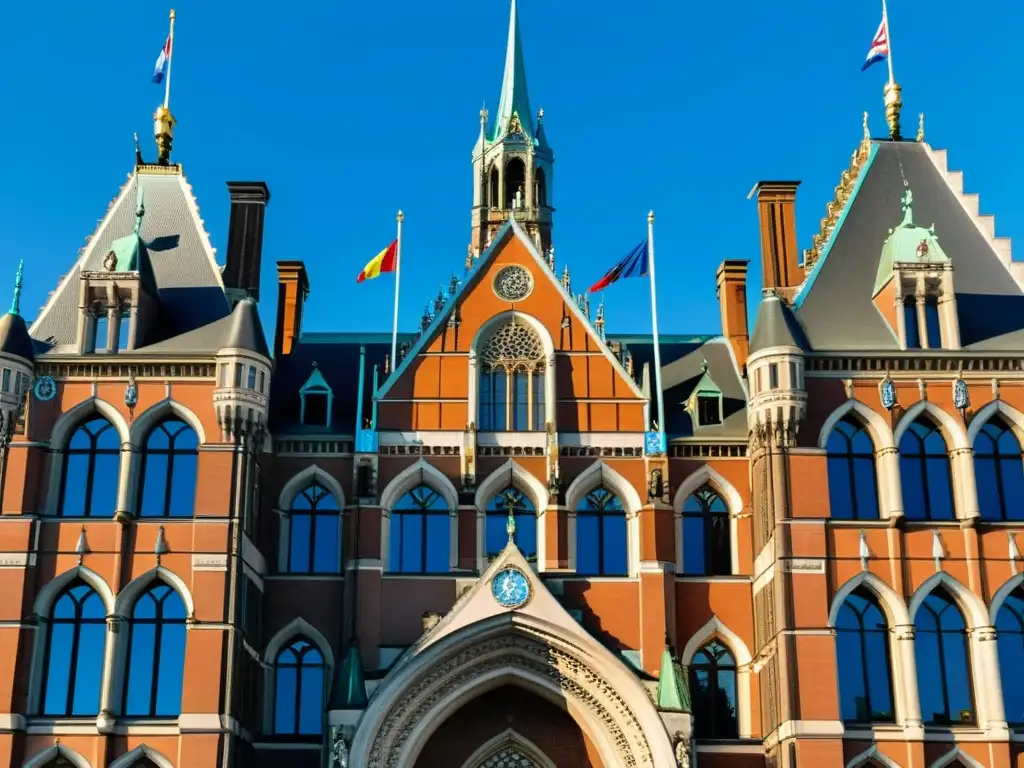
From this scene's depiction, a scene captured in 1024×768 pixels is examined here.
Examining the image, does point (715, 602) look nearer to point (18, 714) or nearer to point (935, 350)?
point (935, 350)

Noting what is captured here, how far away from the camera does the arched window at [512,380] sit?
39500 millimetres

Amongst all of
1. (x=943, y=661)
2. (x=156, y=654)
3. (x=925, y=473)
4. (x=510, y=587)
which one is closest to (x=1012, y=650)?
(x=943, y=661)

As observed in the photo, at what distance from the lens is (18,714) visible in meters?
34.5

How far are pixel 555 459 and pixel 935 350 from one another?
9521 mm

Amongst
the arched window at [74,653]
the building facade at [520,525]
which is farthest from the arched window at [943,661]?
the arched window at [74,653]

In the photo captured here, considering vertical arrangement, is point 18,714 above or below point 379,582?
below

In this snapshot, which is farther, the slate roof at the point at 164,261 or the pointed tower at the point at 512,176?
the pointed tower at the point at 512,176

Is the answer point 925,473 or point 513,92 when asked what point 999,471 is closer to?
point 925,473

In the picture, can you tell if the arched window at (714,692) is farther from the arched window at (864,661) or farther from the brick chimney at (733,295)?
the brick chimney at (733,295)

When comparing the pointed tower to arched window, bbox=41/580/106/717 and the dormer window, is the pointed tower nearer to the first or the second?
the dormer window

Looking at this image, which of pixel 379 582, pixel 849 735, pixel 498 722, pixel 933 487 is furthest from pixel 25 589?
pixel 933 487

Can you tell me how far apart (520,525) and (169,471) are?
8574mm

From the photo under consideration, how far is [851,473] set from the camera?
37.4 meters

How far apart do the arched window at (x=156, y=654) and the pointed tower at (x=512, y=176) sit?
48.8ft
